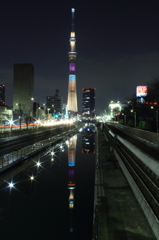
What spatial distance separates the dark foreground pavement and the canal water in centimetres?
95

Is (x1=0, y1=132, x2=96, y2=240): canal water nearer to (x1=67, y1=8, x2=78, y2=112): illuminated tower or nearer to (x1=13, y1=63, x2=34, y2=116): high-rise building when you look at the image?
(x1=13, y1=63, x2=34, y2=116): high-rise building

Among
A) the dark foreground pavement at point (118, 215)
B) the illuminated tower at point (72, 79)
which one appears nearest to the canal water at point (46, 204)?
the dark foreground pavement at point (118, 215)

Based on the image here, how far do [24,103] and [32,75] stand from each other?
15602 mm

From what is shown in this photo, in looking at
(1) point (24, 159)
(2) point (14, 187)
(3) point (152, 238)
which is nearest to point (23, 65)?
(1) point (24, 159)

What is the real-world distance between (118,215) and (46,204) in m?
4.32

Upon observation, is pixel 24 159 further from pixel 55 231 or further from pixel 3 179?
pixel 55 231

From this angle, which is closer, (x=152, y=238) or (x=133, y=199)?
(x=152, y=238)

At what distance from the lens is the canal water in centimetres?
868

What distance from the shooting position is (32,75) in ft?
367

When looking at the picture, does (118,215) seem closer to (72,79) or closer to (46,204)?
(46,204)

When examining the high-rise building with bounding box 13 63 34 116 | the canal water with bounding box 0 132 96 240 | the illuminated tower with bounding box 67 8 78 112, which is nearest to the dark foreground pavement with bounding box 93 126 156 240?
the canal water with bounding box 0 132 96 240

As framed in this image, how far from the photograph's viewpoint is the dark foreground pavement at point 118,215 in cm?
713

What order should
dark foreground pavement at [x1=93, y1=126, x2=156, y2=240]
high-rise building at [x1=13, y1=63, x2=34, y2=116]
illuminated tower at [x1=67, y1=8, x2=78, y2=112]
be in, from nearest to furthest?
dark foreground pavement at [x1=93, y1=126, x2=156, y2=240], high-rise building at [x1=13, y1=63, x2=34, y2=116], illuminated tower at [x1=67, y1=8, x2=78, y2=112]

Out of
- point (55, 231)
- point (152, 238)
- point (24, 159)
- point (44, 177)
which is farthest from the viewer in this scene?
point (24, 159)
